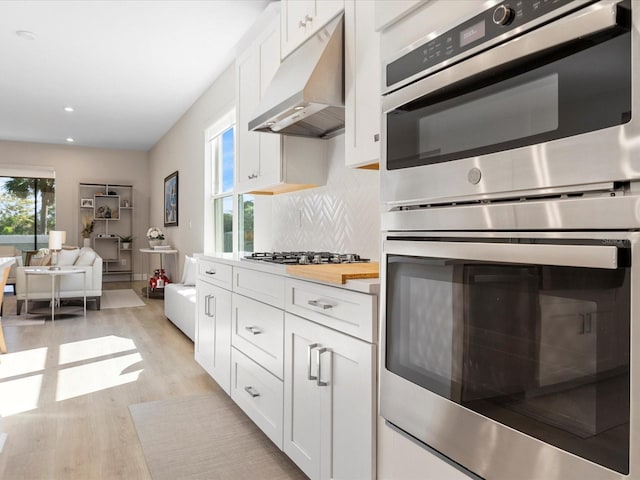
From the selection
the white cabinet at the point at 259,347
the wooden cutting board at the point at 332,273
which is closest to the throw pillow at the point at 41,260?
the white cabinet at the point at 259,347

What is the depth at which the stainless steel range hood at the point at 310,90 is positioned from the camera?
2008mm

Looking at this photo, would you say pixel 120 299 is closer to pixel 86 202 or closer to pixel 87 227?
pixel 87 227

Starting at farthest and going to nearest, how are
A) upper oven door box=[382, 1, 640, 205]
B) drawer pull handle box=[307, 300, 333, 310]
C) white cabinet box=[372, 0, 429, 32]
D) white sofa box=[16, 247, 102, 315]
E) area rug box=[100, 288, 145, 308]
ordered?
area rug box=[100, 288, 145, 308] → white sofa box=[16, 247, 102, 315] → drawer pull handle box=[307, 300, 333, 310] → white cabinet box=[372, 0, 429, 32] → upper oven door box=[382, 1, 640, 205]

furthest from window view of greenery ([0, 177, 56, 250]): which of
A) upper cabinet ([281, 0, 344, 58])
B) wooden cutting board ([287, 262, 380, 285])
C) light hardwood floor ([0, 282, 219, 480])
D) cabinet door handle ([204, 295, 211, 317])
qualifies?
Result: wooden cutting board ([287, 262, 380, 285])

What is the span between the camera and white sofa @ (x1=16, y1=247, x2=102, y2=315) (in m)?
5.62

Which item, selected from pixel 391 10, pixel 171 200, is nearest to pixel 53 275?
pixel 171 200

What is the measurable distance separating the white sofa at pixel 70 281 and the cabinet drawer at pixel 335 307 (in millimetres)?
4969

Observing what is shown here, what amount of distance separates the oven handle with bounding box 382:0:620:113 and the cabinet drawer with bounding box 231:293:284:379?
1212 mm

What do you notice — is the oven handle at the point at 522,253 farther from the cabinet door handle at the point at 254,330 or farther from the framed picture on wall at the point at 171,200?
the framed picture on wall at the point at 171,200

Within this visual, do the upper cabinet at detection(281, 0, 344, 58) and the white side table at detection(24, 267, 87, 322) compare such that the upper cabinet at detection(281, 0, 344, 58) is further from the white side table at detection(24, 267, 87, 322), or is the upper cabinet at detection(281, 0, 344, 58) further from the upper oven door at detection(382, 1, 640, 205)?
the white side table at detection(24, 267, 87, 322)

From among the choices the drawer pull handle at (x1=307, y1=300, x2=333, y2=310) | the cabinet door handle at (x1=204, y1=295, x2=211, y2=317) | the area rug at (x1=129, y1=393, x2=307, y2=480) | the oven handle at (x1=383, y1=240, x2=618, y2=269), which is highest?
the oven handle at (x1=383, y1=240, x2=618, y2=269)

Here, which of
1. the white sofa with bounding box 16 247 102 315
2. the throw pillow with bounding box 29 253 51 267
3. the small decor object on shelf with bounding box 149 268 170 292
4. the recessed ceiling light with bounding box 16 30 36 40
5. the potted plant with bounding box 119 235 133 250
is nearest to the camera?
the recessed ceiling light with bounding box 16 30 36 40

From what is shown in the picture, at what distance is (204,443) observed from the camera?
2.28 meters

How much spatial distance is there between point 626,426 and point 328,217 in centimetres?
211
